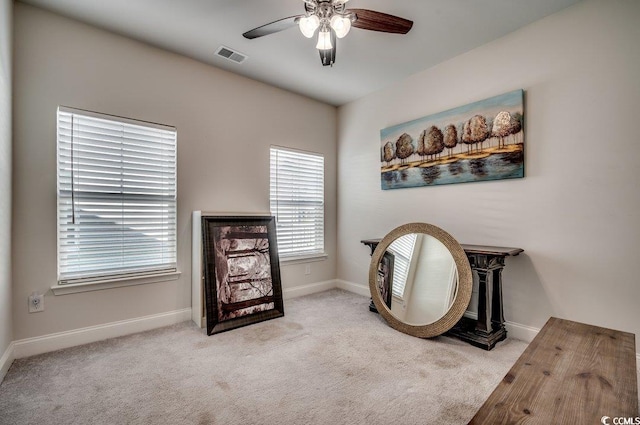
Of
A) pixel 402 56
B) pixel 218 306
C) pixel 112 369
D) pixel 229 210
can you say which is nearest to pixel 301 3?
pixel 402 56

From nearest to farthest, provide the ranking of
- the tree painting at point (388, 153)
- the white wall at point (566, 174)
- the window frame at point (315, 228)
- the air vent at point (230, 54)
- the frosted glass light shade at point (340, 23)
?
1. the frosted glass light shade at point (340, 23)
2. the white wall at point (566, 174)
3. the air vent at point (230, 54)
4. the tree painting at point (388, 153)
5. the window frame at point (315, 228)

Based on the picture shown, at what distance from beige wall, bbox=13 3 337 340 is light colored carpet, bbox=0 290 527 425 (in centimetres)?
39

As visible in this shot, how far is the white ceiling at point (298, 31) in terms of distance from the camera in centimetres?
233

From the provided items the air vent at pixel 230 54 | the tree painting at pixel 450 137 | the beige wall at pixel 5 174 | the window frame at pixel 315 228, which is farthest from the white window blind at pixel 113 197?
the tree painting at pixel 450 137

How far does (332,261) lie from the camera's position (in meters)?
4.45

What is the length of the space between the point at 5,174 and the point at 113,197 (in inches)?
27.5

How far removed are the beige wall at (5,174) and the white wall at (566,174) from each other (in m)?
3.69

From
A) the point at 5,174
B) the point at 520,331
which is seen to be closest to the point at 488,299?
the point at 520,331

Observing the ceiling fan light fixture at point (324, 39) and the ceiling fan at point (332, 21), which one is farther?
the ceiling fan light fixture at point (324, 39)

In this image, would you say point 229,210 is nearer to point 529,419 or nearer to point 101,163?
point 101,163

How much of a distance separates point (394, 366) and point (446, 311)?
0.72 m

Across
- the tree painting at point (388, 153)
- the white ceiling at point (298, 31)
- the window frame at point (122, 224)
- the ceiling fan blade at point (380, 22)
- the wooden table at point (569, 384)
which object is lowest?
the wooden table at point (569, 384)

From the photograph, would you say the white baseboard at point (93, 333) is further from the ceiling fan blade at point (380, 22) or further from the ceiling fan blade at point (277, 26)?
the ceiling fan blade at point (380, 22)

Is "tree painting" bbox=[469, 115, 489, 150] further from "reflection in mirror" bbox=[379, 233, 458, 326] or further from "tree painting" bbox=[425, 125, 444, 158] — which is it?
"reflection in mirror" bbox=[379, 233, 458, 326]
